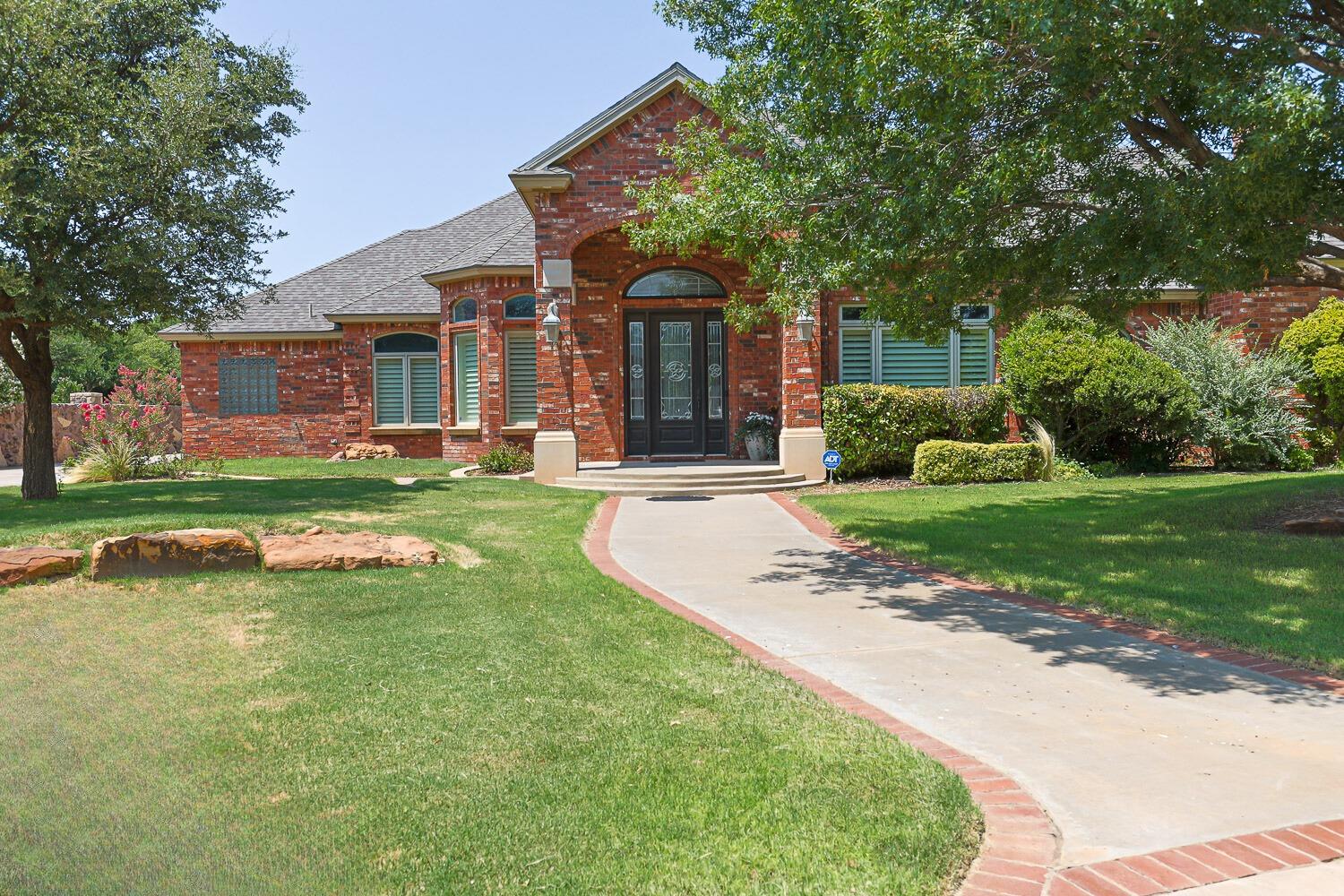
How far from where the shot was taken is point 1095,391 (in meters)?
15.8

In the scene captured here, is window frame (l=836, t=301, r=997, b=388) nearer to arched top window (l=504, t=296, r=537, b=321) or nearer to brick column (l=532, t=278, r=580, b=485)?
brick column (l=532, t=278, r=580, b=485)

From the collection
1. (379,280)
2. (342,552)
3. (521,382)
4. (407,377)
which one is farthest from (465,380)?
(342,552)

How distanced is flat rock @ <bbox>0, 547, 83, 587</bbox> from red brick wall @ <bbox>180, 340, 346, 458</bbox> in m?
16.2

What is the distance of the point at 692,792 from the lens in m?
3.76

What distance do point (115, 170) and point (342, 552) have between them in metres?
6.83

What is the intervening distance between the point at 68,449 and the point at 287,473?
13519 mm

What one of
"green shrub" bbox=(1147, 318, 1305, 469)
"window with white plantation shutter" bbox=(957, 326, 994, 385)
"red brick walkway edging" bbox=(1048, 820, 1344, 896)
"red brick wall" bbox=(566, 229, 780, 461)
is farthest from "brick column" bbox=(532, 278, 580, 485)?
"red brick walkway edging" bbox=(1048, 820, 1344, 896)

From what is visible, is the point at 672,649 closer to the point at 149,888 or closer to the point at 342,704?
the point at 342,704

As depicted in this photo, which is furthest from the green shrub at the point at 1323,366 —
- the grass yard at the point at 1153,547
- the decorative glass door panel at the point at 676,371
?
the decorative glass door panel at the point at 676,371

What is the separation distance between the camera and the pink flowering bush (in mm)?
17766

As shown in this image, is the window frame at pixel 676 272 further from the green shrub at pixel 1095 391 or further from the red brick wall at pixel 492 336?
the green shrub at pixel 1095 391

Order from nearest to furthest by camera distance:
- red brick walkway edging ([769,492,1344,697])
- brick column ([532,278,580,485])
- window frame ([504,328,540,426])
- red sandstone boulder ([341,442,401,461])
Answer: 1. red brick walkway edging ([769,492,1344,697])
2. brick column ([532,278,580,485])
3. window frame ([504,328,540,426])
4. red sandstone boulder ([341,442,401,461])

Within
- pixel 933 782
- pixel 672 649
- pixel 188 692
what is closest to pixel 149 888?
pixel 188 692

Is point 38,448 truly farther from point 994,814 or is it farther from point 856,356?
point 994,814
